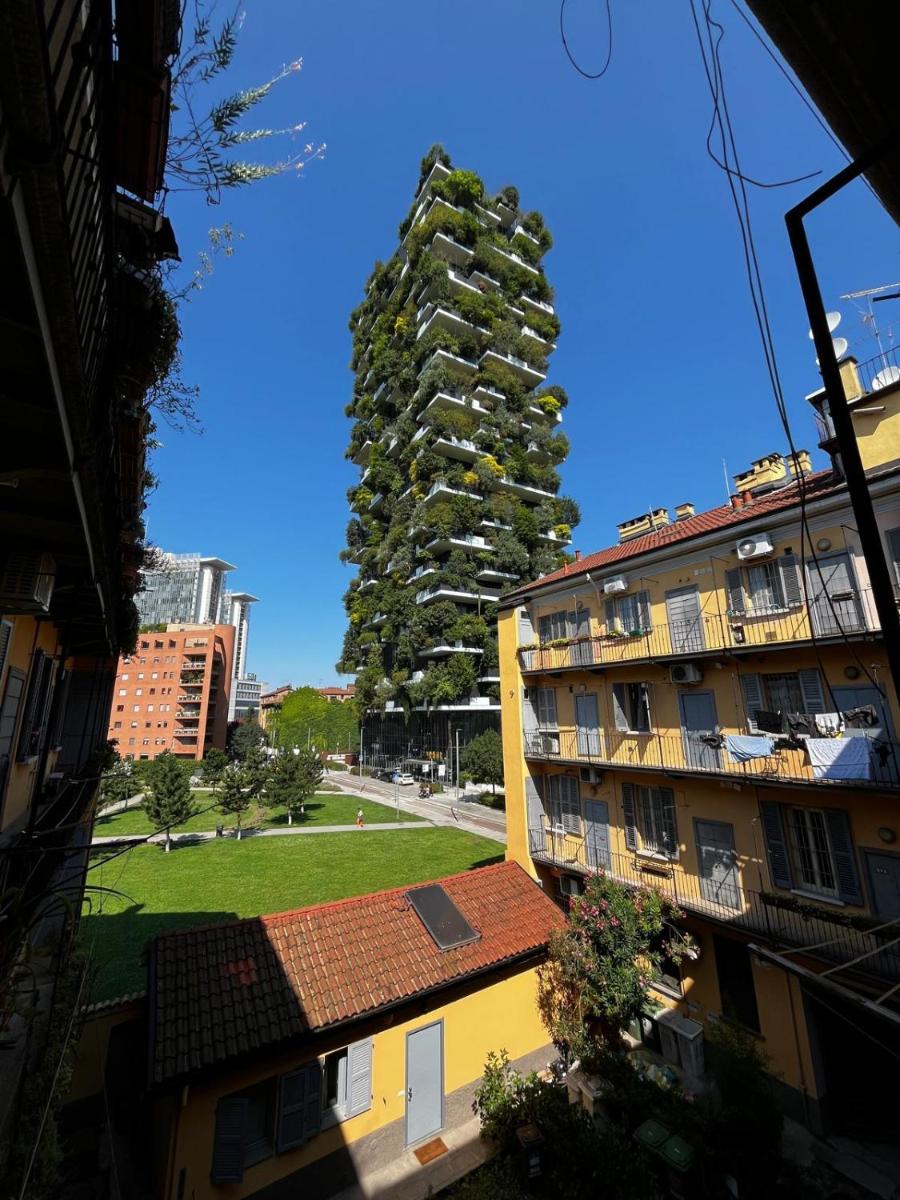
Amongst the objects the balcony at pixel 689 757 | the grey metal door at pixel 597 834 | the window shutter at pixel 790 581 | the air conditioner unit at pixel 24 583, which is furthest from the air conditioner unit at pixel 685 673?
the air conditioner unit at pixel 24 583

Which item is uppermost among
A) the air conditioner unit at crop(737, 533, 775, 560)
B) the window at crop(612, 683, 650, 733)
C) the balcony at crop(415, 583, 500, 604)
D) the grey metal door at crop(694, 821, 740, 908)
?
the balcony at crop(415, 583, 500, 604)

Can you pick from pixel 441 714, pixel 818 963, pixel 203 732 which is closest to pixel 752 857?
pixel 818 963

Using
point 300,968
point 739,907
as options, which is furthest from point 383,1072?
point 739,907

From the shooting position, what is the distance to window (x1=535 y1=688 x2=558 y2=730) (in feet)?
57.3

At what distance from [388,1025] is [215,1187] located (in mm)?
2879

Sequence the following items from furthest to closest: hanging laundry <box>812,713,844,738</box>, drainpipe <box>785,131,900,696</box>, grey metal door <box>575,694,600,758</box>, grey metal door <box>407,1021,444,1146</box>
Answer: grey metal door <box>575,694,600,758</box> < hanging laundry <box>812,713,844,738</box> < grey metal door <box>407,1021,444,1146</box> < drainpipe <box>785,131,900,696</box>

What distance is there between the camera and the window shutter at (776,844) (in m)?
11.0

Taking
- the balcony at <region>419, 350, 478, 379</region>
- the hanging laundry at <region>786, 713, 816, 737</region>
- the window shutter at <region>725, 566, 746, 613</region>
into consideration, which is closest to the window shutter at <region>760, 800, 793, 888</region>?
the hanging laundry at <region>786, 713, 816, 737</region>

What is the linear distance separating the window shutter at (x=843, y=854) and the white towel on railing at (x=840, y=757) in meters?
1.27

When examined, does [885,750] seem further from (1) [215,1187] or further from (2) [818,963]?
(1) [215,1187]

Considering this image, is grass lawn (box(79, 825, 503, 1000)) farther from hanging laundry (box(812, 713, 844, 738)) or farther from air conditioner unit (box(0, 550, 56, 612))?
hanging laundry (box(812, 713, 844, 738))

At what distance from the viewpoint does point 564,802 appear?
16.6 metres

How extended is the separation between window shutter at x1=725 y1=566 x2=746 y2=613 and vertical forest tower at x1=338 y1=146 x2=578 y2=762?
30.0 m

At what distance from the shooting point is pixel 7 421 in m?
2.29
